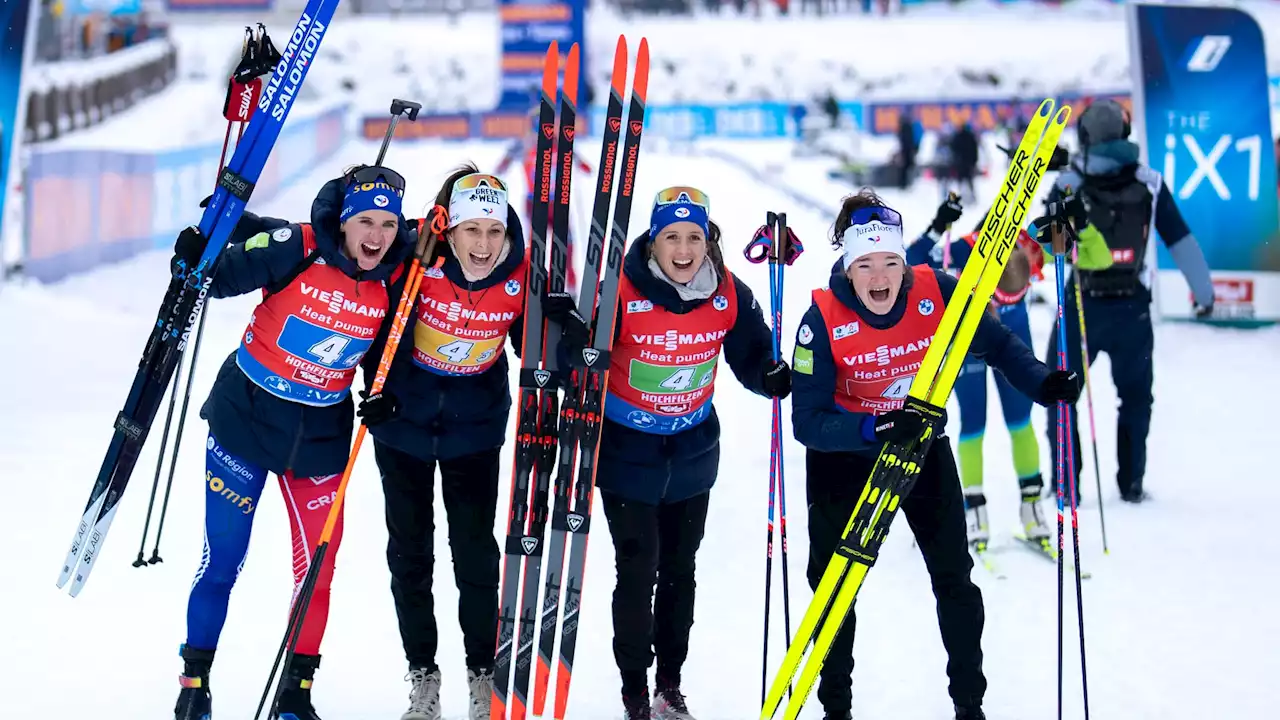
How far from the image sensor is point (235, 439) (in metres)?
4.00

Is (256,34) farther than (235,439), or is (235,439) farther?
(256,34)

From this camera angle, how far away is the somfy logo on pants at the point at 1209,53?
11172 mm

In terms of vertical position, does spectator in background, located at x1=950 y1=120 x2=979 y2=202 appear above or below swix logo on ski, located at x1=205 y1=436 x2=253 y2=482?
above

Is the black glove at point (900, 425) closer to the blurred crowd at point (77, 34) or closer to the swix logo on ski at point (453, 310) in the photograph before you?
the swix logo on ski at point (453, 310)

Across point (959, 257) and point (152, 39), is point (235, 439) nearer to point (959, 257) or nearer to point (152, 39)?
point (959, 257)

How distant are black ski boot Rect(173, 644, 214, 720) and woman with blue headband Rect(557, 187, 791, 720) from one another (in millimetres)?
1246

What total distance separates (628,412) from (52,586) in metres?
3.04

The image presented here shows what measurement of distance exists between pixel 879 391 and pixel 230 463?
6.43 feet

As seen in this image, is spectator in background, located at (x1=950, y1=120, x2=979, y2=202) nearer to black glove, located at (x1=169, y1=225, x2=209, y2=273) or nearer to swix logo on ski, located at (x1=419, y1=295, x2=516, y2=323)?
swix logo on ski, located at (x1=419, y1=295, x2=516, y2=323)

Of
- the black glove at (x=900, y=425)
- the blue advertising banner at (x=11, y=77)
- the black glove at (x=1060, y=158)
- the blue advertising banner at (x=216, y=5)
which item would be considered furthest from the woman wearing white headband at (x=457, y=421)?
the blue advertising banner at (x=216, y=5)

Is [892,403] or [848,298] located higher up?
[848,298]

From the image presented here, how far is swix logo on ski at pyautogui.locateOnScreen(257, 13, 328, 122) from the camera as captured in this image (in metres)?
4.45

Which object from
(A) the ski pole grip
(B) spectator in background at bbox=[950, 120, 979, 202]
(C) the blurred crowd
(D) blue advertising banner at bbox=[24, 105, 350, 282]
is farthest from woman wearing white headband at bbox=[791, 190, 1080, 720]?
(C) the blurred crowd

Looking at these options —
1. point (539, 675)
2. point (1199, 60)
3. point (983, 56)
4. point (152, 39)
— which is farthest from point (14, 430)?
point (983, 56)
